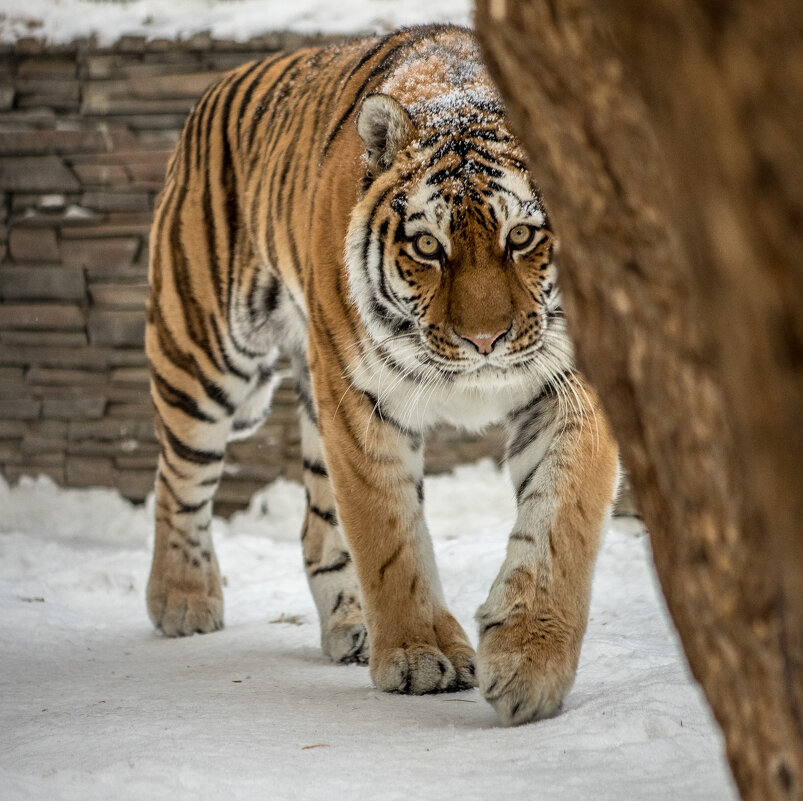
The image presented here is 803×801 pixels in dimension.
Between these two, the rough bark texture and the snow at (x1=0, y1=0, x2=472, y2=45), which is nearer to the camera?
the rough bark texture

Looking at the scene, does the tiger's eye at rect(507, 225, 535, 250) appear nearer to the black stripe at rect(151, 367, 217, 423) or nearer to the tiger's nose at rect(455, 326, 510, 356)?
the tiger's nose at rect(455, 326, 510, 356)

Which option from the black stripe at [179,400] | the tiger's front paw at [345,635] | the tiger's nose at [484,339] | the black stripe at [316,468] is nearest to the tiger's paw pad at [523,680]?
the tiger's nose at [484,339]

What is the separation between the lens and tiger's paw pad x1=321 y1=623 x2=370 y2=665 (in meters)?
2.73

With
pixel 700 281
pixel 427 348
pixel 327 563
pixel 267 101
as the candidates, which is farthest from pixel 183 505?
pixel 700 281

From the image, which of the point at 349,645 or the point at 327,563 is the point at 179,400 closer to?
the point at 327,563

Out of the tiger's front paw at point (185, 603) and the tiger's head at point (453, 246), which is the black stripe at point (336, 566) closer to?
the tiger's front paw at point (185, 603)

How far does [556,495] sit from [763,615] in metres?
1.24

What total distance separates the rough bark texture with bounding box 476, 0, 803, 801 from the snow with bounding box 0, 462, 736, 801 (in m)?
0.60

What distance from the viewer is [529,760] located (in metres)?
1.55

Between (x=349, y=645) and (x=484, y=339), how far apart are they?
1120 mm

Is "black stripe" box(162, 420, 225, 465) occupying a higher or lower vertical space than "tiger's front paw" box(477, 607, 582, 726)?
higher

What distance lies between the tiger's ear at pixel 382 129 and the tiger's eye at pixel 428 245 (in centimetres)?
22

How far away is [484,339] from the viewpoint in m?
1.96

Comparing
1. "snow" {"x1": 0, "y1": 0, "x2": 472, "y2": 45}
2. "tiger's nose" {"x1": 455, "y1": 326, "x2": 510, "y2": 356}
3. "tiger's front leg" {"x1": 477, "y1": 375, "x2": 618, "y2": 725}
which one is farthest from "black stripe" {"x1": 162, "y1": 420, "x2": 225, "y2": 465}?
"snow" {"x1": 0, "y1": 0, "x2": 472, "y2": 45}
